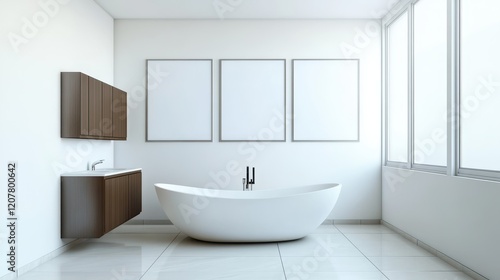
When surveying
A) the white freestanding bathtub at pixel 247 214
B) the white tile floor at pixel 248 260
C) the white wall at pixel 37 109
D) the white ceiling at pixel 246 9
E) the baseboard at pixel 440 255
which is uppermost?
the white ceiling at pixel 246 9

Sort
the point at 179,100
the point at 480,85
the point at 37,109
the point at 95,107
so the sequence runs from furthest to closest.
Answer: the point at 179,100 < the point at 95,107 < the point at 37,109 < the point at 480,85

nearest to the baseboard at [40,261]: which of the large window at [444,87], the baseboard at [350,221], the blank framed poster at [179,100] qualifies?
the blank framed poster at [179,100]

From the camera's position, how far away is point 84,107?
495cm

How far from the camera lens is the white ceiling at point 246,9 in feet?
19.6

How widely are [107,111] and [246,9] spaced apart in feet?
7.33

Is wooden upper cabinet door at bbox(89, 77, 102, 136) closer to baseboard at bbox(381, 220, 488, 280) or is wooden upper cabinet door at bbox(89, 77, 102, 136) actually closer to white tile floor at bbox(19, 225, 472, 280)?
white tile floor at bbox(19, 225, 472, 280)

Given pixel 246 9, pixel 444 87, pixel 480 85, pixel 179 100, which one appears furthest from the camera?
pixel 179 100

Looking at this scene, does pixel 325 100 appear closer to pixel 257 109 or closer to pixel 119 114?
pixel 257 109

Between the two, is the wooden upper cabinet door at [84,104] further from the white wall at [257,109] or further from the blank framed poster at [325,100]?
the blank framed poster at [325,100]

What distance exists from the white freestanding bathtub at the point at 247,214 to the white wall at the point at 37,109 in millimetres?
1179

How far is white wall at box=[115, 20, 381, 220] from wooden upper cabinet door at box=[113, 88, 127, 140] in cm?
31

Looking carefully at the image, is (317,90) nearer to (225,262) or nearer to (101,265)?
(225,262)

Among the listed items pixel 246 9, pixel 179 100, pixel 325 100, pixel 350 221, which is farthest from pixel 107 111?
pixel 350 221

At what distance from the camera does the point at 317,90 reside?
6734 millimetres
